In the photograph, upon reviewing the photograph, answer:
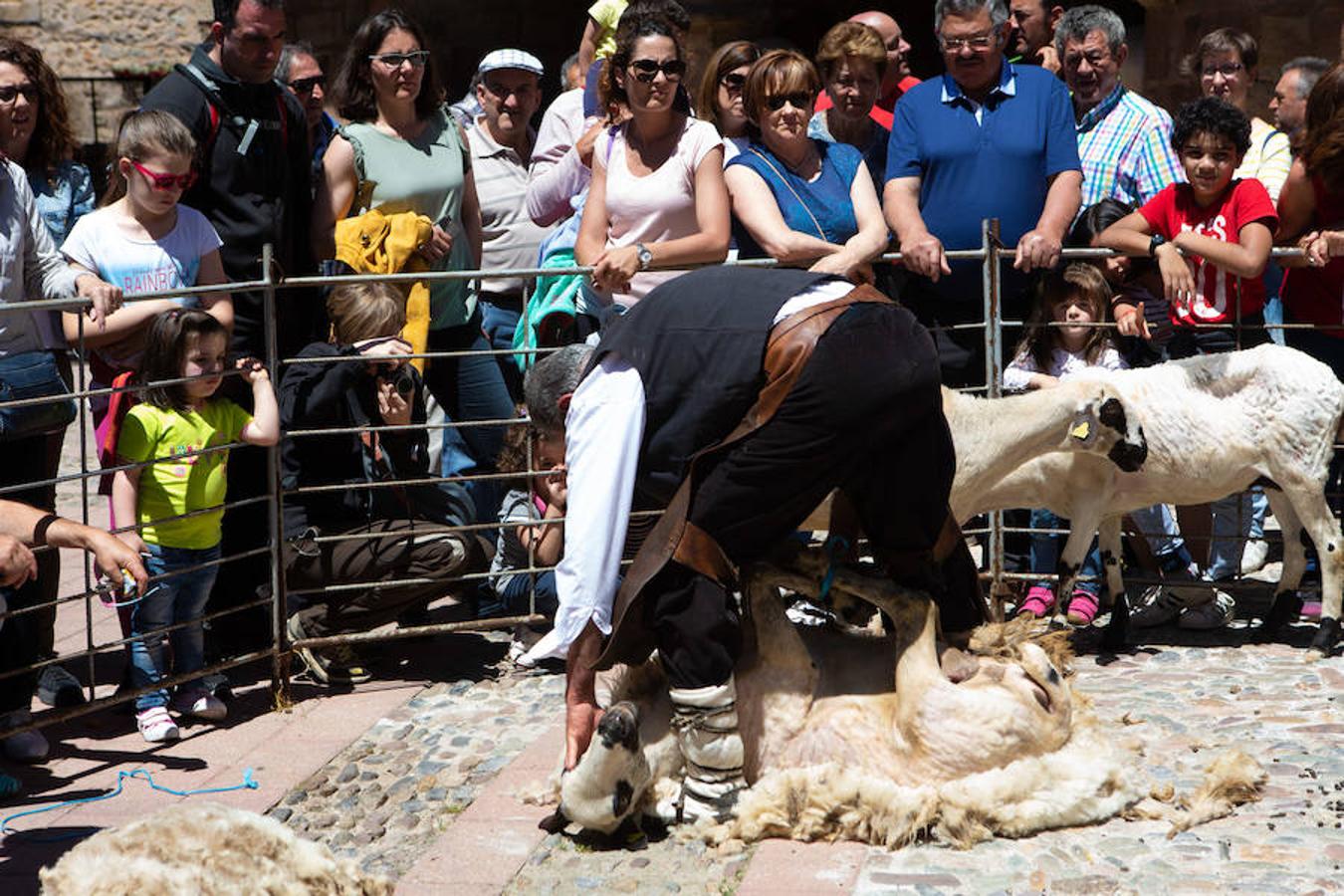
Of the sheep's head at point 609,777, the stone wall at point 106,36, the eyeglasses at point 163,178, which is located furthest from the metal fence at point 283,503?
the stone wall at point 106,36

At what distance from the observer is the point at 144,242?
643 cm

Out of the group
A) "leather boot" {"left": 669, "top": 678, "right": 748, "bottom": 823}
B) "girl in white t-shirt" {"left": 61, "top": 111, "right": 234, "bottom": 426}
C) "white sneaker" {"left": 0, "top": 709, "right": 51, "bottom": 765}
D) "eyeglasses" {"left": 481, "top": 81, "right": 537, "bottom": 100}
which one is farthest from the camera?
"eyeglasses" {"left": 481, "top": 81, "right": 537, "bottom": 100}

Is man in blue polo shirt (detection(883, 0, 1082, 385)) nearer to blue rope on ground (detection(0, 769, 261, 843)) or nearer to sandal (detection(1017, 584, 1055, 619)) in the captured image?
sandal (detection(1017, 584, 1055, 619))

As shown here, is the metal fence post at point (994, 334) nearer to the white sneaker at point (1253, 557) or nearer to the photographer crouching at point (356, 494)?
the white sneaker at point (1253, 557)

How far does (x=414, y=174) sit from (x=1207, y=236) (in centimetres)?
327

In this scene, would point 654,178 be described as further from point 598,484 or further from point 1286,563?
point 1286,563

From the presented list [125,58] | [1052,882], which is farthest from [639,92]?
[125,58]

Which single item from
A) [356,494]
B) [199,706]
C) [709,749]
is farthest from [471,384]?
[709,749]

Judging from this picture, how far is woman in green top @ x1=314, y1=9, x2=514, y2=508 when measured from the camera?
7309 mm

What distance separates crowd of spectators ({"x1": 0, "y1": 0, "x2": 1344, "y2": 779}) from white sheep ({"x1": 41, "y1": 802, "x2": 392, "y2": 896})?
1959 mm

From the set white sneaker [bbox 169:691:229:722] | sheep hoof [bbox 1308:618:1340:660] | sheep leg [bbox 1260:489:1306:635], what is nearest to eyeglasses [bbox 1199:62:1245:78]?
sheep leg [bbox 1260:489:1306:635]

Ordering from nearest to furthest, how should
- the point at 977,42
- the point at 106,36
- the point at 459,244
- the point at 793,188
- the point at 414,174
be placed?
the point at 793,188 < the point at 977,42 < the point at 414,174 < the point at 459,244 < the point at 106,36

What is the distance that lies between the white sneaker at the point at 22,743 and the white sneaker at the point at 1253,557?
17.3 feet

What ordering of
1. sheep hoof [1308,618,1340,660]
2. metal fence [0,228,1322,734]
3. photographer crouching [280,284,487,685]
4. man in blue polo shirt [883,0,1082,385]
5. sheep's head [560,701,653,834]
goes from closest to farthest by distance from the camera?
sheep's head [560,701,653,834], metal fence [0,228,1322,734], sheep hoof [1308,618,1340,660], photographer crouching [280,284,487,685], man in blue polo shirt [883,0,1082,385]
